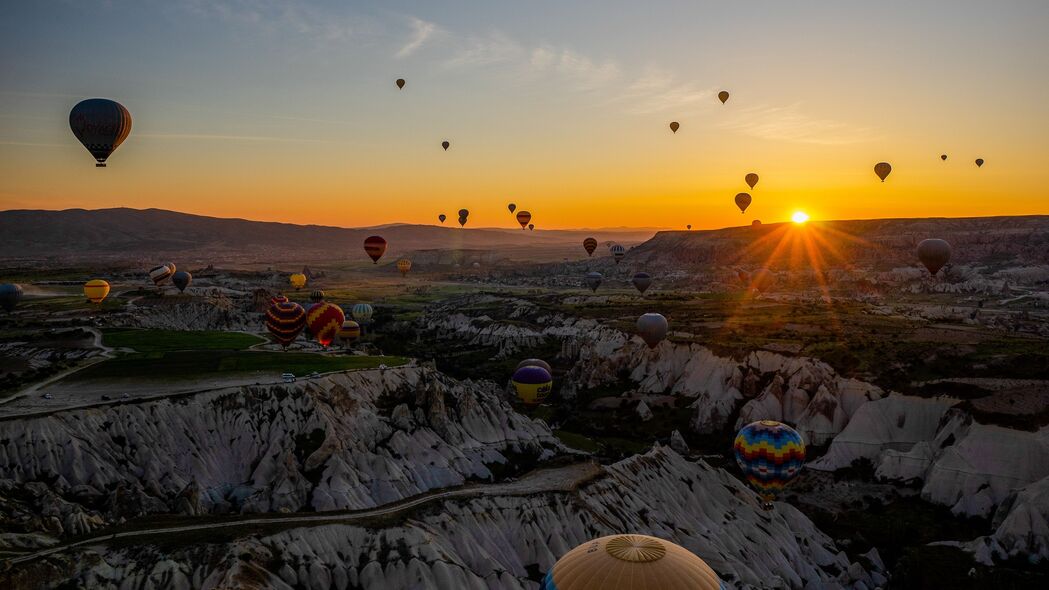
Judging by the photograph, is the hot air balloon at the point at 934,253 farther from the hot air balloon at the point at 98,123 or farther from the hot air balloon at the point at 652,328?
the hot air balloon at the point at 98,123

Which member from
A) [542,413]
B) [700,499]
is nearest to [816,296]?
[542,413]

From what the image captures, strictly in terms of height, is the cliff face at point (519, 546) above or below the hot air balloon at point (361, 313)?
below

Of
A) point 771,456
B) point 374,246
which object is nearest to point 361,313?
point 374,246

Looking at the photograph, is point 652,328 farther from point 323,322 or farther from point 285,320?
point 285,320

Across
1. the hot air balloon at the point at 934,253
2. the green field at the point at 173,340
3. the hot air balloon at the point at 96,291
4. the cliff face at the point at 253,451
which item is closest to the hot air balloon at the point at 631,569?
the cliff face at the point at 253,451

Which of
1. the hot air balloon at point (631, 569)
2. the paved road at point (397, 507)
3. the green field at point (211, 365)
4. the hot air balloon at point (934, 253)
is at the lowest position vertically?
the paved road at point (397, 507)

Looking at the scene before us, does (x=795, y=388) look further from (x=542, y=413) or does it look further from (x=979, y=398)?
(x=542, y=413)

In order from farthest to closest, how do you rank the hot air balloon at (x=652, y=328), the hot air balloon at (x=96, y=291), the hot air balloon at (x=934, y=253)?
the hot air balloon at (x=96, y=291) → the hot air balloon at (x=934, y=253) → the hot air balloon at (x=652, y=328)
